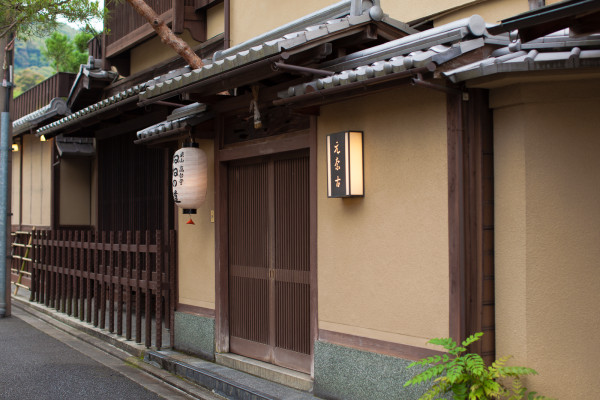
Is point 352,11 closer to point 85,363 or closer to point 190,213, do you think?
point 190,213

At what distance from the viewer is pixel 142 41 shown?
587 inches

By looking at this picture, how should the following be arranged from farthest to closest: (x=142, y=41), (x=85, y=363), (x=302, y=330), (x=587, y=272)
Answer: (x=142, y=41) → (x=85, y=363) → (x=302, y=330) → (x=587, y=272)

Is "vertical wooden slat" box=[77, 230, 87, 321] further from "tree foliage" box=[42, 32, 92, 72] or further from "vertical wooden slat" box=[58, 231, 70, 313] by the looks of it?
"tree foliage" box=[42, 32, 92, 72]

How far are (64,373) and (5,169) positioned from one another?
7.71 m

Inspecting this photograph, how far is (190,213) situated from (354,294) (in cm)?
393

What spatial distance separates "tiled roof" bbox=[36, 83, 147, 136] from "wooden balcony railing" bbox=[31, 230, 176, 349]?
254 cm

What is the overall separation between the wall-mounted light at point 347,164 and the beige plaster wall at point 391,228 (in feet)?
0.33

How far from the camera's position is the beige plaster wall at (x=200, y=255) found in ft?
35.6

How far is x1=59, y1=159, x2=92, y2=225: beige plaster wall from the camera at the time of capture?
18.6 m

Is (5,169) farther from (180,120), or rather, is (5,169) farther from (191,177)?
(191,177)

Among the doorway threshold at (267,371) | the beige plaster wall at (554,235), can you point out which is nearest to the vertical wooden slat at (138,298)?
the doorway threshold at (267,371)

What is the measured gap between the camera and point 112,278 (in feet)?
43.5

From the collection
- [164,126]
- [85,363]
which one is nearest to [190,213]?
[164,126]

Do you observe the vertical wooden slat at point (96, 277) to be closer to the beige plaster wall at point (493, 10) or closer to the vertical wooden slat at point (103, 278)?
the vertical wooden slat at point (103, 278)
